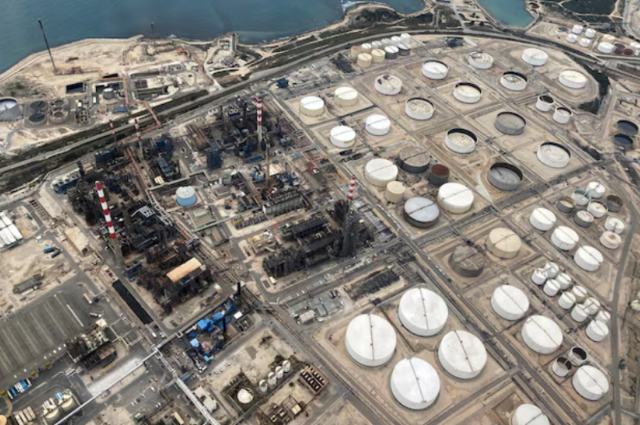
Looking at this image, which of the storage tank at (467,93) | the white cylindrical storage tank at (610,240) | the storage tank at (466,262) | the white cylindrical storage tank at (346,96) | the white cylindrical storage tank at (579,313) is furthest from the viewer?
the storage tank at (467,93)

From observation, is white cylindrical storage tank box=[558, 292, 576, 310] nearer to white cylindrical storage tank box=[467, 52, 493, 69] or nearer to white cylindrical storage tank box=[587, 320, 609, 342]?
white cylindrical storage tank box=[587, 320, 609, 342]

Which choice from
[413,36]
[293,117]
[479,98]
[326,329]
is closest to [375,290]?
[326,329]

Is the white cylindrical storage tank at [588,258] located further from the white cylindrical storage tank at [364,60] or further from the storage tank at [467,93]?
the white cylindrical storage tank at [364,60]

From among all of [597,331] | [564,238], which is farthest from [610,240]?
[597,331]

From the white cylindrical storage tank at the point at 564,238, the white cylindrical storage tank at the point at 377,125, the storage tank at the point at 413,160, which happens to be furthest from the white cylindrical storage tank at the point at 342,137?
the white cylindrical storage tank at the point at 564,238

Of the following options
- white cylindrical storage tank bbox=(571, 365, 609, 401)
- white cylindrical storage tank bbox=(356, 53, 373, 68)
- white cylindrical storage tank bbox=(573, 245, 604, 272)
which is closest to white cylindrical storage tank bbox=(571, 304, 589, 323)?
white cylindrical storage tank bbox=(571, 365, 609, 401)

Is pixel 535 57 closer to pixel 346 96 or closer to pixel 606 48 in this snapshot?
pixel 606 48
